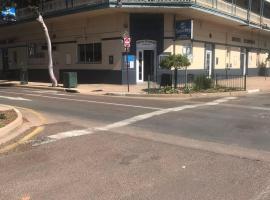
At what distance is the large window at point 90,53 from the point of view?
95.5 feet

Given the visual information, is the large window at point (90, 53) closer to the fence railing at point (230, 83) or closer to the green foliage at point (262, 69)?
the fence railing at point (230, 83)

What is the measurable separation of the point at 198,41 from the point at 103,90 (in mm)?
9508

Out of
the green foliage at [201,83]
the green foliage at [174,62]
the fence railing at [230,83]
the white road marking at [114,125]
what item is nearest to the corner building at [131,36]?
the fence railing at [230,83]

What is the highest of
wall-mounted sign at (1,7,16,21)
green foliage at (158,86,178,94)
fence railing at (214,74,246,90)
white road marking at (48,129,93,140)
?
wall-mounted sign at (1,7,16,21)

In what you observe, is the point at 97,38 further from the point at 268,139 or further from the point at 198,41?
the point at 268,139

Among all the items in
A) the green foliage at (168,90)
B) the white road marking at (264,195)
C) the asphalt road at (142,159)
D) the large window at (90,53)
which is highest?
the large window at (90,53)

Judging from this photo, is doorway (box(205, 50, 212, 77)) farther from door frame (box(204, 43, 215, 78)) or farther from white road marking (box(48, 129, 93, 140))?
white road marking (box(48, 129, 93, 140))

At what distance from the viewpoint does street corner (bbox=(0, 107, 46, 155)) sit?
29.3 feet

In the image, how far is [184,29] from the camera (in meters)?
26.0

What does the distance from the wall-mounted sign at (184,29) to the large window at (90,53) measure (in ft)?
18.4

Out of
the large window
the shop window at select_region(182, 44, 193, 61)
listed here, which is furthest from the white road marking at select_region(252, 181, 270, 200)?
the large window

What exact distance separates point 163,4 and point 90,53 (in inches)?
274

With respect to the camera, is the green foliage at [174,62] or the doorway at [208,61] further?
the doorway at [208,61]

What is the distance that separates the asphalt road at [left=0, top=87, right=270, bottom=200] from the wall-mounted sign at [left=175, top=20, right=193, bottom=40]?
1305 centimetres
